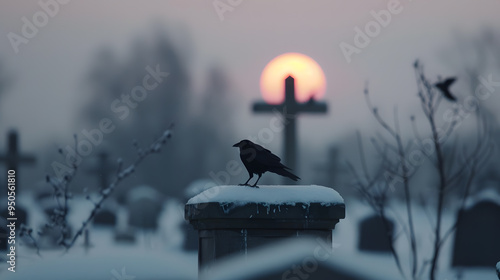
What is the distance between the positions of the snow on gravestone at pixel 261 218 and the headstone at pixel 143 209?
22.6 metres

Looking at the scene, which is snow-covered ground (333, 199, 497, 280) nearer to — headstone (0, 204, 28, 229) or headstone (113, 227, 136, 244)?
headstone (113, 227, 136, 244)

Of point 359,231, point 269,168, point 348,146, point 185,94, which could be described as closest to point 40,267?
point 269,168

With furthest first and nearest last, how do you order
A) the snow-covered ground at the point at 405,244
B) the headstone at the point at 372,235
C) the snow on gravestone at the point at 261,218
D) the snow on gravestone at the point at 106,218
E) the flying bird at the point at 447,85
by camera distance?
the snow on gravestone at the point at 106,218 < the headstone at the point at 372,235 < the snow-covered ground at the point at 405,244 < the flying bird at the point at 447,85 < the snow on gravestone at the point at 261,218

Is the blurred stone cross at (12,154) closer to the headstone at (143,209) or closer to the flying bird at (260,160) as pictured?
the headstone at (143,209)

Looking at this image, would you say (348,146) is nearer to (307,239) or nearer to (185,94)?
(185,94)

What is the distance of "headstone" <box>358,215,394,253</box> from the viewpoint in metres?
22.7

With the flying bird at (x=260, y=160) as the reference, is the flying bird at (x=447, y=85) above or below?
above

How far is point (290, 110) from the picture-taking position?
1338 centimetres

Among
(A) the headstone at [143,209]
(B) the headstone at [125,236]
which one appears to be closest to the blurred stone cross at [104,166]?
(B) the headstone at [125,236]

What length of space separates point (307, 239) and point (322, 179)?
25.4 m

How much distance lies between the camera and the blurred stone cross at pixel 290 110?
1291 centimetres

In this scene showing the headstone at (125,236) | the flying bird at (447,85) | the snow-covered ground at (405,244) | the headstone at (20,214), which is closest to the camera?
the flying bird at (447,85)

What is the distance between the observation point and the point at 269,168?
6.07 meters

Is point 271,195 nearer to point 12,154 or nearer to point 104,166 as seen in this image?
point 12,154
